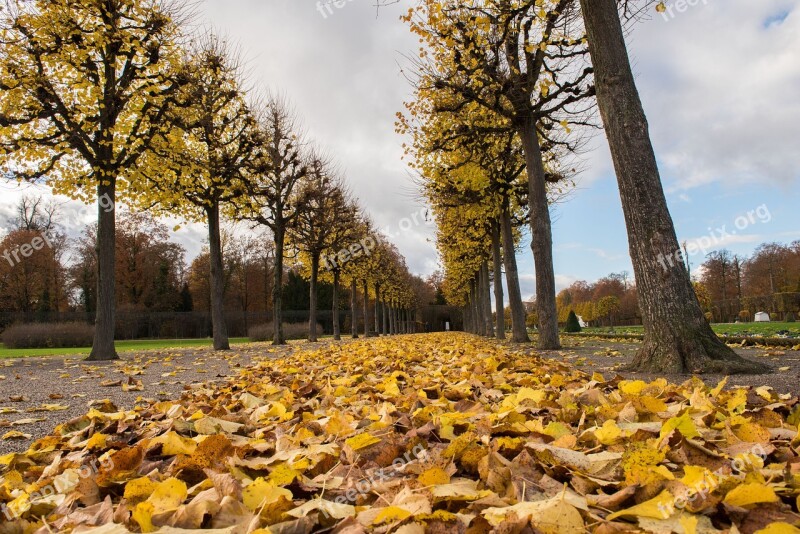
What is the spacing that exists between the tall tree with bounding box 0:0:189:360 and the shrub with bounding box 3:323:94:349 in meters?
16.4

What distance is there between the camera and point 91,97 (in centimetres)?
1084

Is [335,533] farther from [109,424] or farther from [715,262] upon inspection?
[715,262]

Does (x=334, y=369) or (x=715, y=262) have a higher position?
(x=715, y=262)

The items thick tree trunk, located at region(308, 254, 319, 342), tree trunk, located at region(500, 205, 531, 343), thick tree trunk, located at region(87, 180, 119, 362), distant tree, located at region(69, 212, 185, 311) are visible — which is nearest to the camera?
thick tree trunk, located at region(87, 180, 119, 362)

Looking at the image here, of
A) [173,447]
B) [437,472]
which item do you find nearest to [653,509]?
[437,472]

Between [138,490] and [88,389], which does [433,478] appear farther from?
[88,389]

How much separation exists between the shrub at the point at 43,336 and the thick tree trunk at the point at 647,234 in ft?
89.2

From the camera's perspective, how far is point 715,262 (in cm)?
6975

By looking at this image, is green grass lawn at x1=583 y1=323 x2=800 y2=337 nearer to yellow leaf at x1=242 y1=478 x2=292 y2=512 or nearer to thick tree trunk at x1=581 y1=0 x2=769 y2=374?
thick tree trunk at x1=581 y1=0 x2=769 y2=374

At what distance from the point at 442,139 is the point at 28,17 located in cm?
968

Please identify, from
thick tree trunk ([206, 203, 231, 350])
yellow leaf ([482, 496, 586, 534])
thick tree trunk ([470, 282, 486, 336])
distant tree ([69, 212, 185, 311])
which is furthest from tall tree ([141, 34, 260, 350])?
distant tree ([69, 212, 185, 311])

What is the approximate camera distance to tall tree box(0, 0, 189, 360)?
33.6ft

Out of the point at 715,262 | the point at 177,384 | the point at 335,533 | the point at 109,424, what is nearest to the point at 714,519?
the point at 335,533

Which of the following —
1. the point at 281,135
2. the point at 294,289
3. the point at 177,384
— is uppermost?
the point at 281,135
